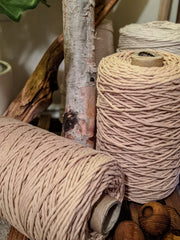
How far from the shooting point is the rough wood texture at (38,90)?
0.99m

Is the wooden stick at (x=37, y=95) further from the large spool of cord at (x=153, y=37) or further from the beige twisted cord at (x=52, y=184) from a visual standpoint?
the beige twisted cord at (x=52, y=184)

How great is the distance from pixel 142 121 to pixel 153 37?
394 millimetres

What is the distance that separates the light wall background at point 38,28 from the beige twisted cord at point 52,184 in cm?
61

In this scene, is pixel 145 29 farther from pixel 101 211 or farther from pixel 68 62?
pixel 101 211

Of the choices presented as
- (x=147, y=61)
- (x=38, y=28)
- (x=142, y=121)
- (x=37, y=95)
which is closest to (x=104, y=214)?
(x=142, y=121)

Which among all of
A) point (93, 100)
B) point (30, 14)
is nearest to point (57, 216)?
point (93, 100)

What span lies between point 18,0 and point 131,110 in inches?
17.6

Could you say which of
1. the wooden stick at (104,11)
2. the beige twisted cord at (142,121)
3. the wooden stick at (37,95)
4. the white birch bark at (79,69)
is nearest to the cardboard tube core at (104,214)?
the beige twisted cord at (142,121)

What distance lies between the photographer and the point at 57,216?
0.56 metres

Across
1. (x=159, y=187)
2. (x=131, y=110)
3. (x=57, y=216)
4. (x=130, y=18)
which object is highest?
(x=130, y=18)

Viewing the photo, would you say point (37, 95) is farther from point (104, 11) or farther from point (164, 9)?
point (164, 9)

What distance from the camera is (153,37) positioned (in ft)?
3.11

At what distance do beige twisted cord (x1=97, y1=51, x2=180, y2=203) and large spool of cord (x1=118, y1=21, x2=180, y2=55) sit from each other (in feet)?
0.55

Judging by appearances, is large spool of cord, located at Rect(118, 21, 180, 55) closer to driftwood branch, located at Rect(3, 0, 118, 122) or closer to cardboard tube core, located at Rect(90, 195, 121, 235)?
driftwood branch, located at Rect(3, 0, 118, 122)
